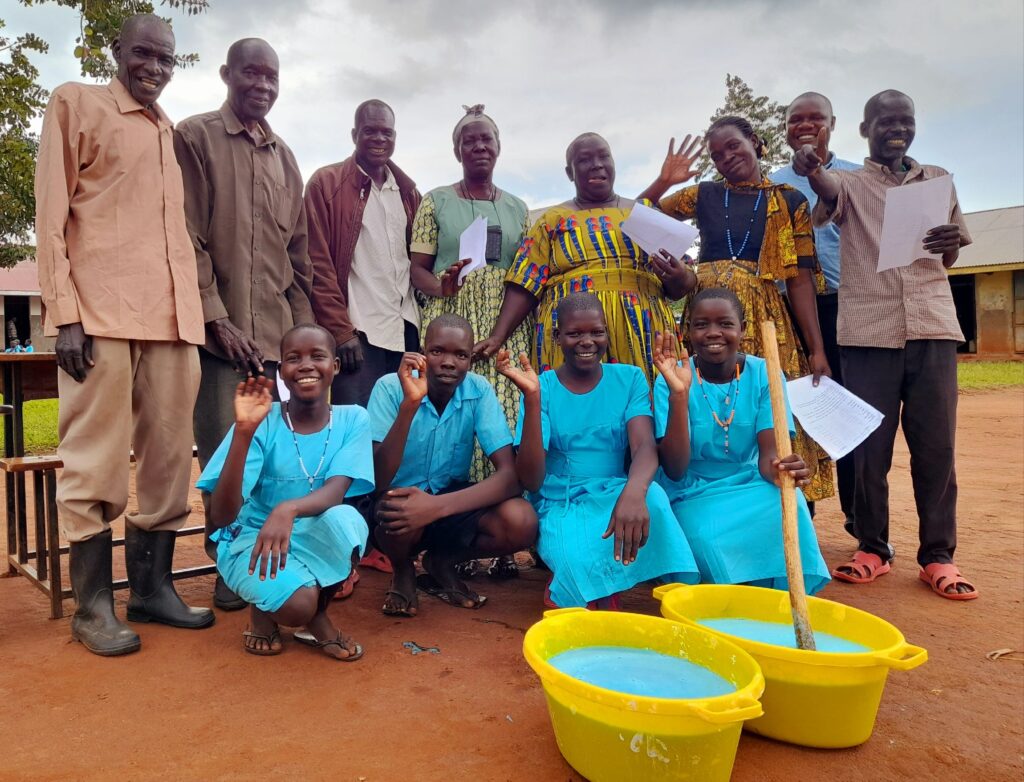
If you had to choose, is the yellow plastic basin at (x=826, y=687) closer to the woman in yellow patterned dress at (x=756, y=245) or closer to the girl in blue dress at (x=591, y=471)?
the girl in blue dress at (x=591, y=471)

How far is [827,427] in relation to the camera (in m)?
2.92

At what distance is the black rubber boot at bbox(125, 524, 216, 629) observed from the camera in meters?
2.90

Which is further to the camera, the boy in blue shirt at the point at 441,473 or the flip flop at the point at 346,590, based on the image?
the flip flop at the point at 346,590

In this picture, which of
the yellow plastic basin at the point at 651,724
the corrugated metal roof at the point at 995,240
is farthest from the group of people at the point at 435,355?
the corrugated metal roof at the point at 995,240

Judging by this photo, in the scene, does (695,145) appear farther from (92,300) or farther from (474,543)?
(92,300)

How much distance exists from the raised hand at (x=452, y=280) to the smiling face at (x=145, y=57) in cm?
134

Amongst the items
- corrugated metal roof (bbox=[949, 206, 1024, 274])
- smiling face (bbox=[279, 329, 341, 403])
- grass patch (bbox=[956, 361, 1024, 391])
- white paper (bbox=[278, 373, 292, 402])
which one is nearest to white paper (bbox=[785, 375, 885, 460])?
smiling face (bbox=[279, 329, 341, 403])

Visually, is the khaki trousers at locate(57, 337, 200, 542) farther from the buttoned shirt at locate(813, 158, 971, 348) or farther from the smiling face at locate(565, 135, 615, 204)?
the buttoned shirt at locate(813, 158, 971, 348)

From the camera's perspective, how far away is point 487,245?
3635 millimetres

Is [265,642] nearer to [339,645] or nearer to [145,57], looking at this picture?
[339,645]

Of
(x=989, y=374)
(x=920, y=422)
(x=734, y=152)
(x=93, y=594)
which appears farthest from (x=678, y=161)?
(x=989, y=374)

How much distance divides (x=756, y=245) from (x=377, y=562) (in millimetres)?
2364

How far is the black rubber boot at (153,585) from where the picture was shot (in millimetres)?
2896

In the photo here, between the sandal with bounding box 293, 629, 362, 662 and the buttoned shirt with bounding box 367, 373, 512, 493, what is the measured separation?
0.70 meters
